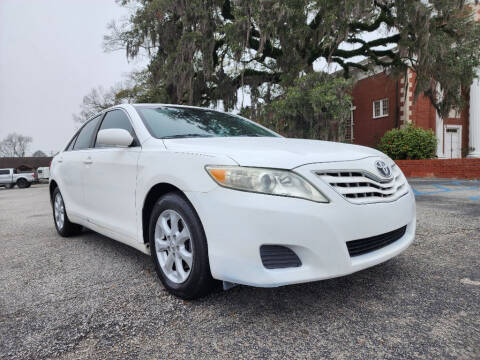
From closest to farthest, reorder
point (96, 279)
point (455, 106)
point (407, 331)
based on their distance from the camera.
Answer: point (407, 331) → point (96, 279) → point (455, 106)

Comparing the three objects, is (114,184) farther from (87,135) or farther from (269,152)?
(269,152)

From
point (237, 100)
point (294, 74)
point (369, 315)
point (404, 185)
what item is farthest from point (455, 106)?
point (369, 315)

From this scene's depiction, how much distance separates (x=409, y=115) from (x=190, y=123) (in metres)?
18.9

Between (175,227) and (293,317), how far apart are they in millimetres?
951

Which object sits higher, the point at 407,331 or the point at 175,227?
the point at 175,227

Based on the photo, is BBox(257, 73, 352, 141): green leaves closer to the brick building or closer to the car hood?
the brick building

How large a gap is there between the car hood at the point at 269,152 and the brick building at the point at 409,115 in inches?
664

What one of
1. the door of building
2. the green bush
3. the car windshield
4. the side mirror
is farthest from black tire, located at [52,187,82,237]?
the door of building

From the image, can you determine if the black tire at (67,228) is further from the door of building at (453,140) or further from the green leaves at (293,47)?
the door of building at (453,140)

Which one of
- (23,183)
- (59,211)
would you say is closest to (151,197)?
(59,211)

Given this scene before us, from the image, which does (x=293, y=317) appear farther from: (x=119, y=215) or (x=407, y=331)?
(x=119, y=215)

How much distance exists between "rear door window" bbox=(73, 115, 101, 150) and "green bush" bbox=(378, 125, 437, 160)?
1467 cm

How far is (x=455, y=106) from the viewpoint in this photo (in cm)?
1388

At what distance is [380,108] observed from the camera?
20.9 metres
